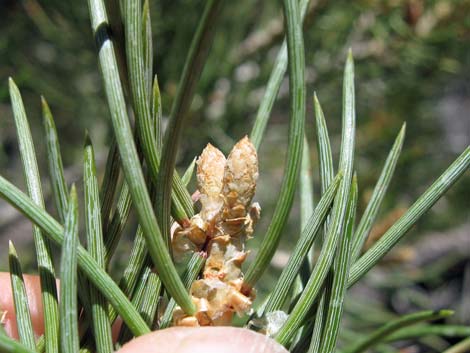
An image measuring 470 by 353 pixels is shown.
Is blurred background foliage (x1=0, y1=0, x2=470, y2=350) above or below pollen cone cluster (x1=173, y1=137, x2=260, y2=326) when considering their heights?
above

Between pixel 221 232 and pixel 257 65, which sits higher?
pixel 257 65

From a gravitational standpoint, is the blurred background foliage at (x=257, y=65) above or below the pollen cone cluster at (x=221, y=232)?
above

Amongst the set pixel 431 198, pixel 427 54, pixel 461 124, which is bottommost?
pixel 431 198

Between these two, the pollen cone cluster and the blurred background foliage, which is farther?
the blurred background foliage

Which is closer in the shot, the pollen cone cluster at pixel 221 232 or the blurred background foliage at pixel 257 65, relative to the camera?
Result: the pollen cone cluster at pixel 221 232

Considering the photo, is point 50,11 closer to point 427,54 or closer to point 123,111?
point 427,54

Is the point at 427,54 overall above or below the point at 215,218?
above

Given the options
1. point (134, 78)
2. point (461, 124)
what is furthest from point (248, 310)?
point (461, 124)

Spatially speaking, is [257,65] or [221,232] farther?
[257,65]
